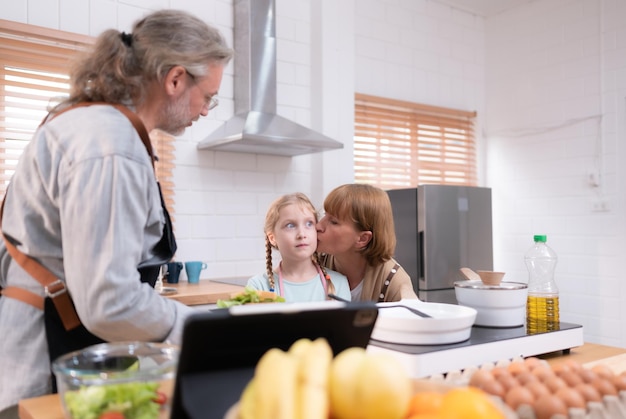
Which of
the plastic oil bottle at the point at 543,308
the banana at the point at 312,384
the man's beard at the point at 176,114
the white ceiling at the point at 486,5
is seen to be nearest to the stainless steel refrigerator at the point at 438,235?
the white ceiling at the point at 486,5

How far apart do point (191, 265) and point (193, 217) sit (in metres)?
0.35

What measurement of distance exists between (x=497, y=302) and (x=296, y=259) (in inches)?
33.0

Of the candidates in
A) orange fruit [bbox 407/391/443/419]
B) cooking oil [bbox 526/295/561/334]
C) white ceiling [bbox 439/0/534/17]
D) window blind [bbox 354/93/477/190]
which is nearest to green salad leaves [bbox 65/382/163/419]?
orange fruit [bbox 407/391/443/419]

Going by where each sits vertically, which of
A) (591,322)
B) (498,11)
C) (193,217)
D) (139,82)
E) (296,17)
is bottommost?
(591,322)

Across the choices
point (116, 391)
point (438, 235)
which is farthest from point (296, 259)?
point (438, 235)

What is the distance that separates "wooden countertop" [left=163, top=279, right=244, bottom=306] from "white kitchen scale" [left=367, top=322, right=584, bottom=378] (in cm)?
150

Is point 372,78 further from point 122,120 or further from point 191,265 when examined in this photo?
point 122,120

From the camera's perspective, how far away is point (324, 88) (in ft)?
12.2

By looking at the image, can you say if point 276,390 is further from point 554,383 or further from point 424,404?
point 554,383

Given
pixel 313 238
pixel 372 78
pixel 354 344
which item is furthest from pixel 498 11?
pixel 354 344

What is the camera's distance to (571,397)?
2.68ft

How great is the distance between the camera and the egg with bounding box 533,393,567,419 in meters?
0.79

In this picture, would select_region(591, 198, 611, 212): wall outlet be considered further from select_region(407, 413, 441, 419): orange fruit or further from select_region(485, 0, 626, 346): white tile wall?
select_region(407, 413, 441, 419): orange fruit

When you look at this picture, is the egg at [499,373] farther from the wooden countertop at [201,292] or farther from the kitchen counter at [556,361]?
the wooden countertop at [201,292]
